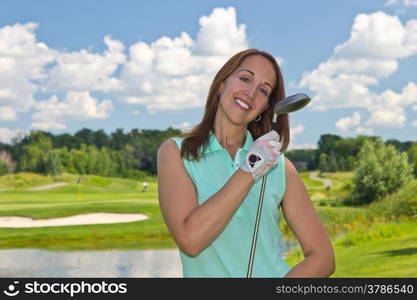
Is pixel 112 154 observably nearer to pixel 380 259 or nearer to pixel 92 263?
pixel 92 263

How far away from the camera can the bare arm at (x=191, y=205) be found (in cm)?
228

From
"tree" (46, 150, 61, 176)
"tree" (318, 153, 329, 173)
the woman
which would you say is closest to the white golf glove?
the woman

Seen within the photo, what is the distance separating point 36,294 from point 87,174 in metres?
47.6

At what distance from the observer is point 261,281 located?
8.30 ft

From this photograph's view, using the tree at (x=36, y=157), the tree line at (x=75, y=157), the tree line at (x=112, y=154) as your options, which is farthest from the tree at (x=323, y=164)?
the tree at (x=36, y=157)

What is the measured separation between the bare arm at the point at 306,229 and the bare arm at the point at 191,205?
0.32 m

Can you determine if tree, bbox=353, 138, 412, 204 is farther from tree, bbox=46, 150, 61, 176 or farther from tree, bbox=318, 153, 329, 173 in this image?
tree, bbox=318, 153, 329, 173

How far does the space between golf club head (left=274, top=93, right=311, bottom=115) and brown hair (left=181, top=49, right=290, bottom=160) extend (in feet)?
0.28

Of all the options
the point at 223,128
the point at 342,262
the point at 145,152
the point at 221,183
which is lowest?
the point at 342,262

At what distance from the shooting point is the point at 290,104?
103 inches

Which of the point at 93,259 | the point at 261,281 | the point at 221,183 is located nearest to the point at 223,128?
the point at 221,183

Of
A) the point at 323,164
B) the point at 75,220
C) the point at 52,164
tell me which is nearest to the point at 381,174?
the point at 75,220

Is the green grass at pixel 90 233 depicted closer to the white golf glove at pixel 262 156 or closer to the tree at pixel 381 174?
the tree at pixel 381 174

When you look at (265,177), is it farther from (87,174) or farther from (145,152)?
(145,152)
